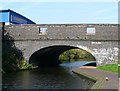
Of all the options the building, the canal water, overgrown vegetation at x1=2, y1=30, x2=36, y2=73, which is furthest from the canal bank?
the building

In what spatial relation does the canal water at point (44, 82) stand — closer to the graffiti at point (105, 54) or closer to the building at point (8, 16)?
the graffiti at point (105, 54)

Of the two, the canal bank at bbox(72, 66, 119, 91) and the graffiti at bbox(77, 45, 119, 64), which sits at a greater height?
the graffiti at bbox(77, 45, 119, 64)

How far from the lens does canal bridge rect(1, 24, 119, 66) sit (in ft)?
68.1

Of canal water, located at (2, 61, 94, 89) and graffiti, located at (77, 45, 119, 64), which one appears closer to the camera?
canal water, located at (2, 61, 94, 89)

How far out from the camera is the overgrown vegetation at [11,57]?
768 inches

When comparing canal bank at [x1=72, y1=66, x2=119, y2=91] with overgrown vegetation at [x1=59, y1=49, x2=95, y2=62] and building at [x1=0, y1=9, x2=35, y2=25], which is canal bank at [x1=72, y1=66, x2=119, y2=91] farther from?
overgrown vegetation at [x1=59, y1=49, x2=95, y2=62]

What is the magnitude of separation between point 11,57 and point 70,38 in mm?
7441

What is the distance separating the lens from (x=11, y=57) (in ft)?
66.3

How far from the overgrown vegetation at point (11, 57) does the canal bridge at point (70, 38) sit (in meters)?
0.54

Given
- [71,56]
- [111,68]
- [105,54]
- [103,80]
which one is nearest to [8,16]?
[105,54]

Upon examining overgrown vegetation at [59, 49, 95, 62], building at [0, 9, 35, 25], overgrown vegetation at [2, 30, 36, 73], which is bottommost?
overgrown vegetation at [59, 49, 95, 62]

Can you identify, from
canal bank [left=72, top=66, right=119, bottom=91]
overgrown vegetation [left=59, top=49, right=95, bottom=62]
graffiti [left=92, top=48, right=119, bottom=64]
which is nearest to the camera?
canal bank [left=72, top=66, right=119, bottom=91]

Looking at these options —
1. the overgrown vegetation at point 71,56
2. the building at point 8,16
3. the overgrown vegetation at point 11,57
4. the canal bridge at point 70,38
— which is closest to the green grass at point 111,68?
the canal bridge at point 70,38

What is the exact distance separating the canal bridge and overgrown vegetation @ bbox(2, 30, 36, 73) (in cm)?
54
